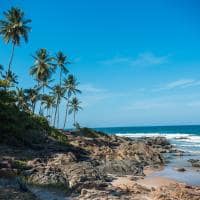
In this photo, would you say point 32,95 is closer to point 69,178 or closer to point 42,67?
point 42,67

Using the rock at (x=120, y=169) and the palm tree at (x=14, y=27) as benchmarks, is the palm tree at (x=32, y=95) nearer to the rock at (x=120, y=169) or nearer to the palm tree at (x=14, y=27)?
the palm tree at (x=14, y=27)

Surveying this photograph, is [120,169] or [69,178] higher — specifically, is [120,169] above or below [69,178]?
below

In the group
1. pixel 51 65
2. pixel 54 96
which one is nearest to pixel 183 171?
pixel 51 65

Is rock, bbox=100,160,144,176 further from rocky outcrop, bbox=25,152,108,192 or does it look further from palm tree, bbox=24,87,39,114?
palm tree, bbox=24,87,39,114

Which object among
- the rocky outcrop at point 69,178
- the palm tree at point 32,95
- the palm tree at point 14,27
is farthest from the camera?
the palm tree at point 32,95

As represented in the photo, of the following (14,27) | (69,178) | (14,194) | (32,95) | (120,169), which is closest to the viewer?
(14,194)

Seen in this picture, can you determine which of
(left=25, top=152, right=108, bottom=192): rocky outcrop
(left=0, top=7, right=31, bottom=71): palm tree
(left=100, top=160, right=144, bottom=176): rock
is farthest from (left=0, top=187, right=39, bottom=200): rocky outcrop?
(left=0, top=7, right=31, bottom=71): palm tree

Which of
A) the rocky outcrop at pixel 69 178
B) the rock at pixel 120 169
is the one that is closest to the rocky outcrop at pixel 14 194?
the rocky outcrop at pixel 69 178

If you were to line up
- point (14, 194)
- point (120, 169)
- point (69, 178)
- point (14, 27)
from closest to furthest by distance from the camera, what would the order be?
point (14, 194), point (69, 178), point (120, 169), point (14, 27)

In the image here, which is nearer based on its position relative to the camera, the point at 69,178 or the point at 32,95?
the point at 69,178

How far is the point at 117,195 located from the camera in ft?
44.6

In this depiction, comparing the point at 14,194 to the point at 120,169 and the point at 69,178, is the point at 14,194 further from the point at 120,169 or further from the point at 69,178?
the point at 120,169

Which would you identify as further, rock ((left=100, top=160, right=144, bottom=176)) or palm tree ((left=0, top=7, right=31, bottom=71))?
palm tree ((left=0, top=7, right=31, bottom=71))

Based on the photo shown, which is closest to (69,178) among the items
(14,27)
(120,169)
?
(120,169)
